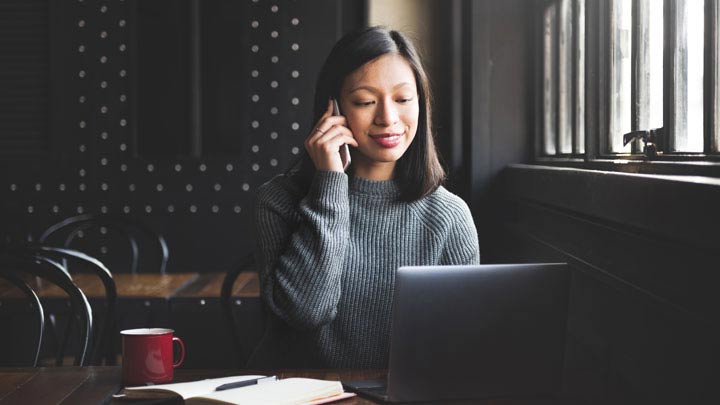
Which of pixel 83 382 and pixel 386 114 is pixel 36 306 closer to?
pixel 83 382

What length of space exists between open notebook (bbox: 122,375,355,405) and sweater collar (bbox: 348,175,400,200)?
25.1 inches

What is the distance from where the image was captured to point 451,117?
4047 millimetres

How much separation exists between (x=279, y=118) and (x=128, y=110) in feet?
2.41

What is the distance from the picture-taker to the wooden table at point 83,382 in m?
1.50

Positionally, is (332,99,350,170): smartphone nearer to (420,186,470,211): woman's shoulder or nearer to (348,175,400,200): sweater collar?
(348,175,400,200): sweater collar

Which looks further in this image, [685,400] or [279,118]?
[279,118]

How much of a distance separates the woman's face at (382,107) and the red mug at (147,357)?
635 millimetres

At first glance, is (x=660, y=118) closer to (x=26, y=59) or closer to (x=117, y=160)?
(x=117, y=160)

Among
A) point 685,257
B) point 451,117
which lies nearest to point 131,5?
point 451,117

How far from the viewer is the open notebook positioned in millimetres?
1385

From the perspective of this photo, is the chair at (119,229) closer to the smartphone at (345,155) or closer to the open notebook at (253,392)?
the smartphone at (345,155)

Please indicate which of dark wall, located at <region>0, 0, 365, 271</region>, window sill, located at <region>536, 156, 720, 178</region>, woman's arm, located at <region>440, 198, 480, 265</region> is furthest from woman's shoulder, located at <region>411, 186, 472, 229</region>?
dark wall, located at <region>0, 0, 365, 271</region>

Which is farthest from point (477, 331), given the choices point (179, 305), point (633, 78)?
point (179, 305)

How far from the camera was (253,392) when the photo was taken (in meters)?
1.43
